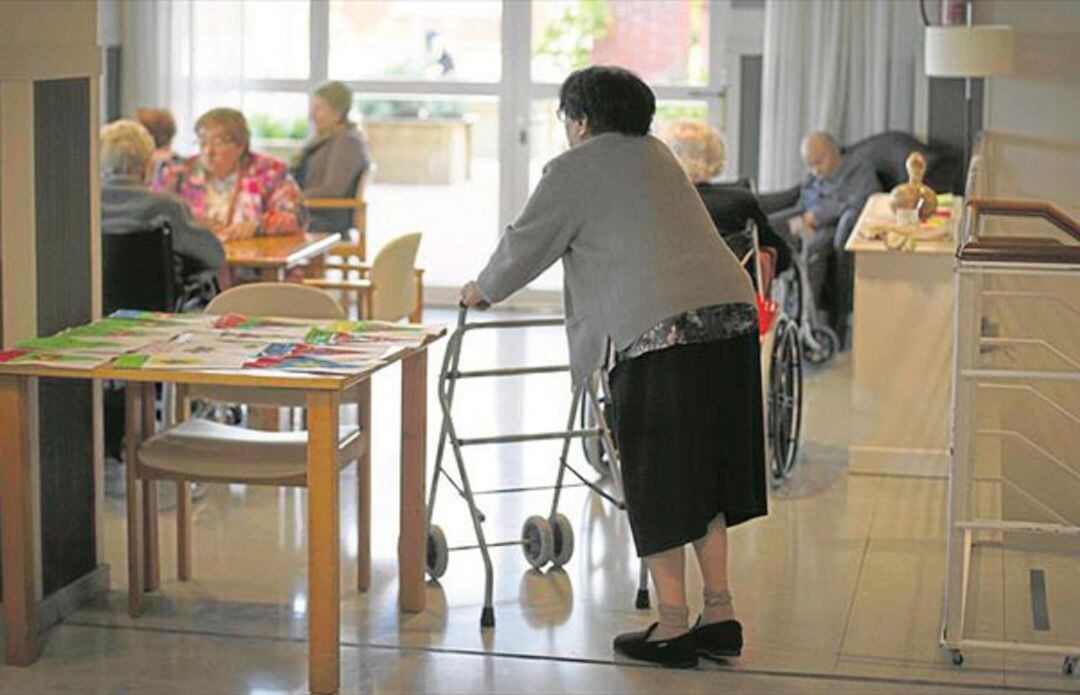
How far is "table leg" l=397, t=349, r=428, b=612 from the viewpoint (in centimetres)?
483

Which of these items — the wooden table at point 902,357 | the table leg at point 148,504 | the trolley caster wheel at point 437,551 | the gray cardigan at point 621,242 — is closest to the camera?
the gray cardigan at point 621,242

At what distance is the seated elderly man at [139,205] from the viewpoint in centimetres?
643

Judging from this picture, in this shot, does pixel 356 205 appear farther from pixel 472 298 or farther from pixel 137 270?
pixel 472 298

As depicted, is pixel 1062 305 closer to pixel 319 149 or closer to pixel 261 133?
pixel 319 149

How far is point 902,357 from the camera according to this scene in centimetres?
656

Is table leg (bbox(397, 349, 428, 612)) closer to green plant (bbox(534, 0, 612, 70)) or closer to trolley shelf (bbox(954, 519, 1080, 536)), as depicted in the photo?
trolley shelf (bbox(954, 519, 1080, 536))

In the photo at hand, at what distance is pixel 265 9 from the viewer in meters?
10.6

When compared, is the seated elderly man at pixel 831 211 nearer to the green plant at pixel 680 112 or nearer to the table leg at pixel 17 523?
the green plant at pixel 680 112

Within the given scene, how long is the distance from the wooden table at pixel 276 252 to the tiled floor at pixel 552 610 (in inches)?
33.1

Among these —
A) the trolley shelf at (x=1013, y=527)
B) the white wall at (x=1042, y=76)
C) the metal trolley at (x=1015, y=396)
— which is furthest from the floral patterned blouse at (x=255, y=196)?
the trolley shelf at (x=1013, y=527)

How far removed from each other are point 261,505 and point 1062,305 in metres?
2.56

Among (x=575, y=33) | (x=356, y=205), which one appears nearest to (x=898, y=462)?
(x=356, y=205)

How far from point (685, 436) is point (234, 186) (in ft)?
11.5

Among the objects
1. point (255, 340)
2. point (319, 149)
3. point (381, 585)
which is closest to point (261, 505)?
point (381, 585)
